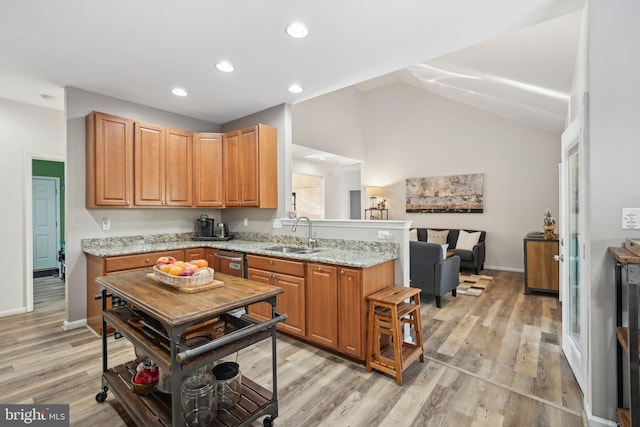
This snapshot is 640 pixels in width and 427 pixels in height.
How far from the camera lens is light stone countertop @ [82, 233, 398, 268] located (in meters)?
2.67

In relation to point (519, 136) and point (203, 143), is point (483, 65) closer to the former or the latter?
point (519, 136)

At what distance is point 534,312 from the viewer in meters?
A: 3.77

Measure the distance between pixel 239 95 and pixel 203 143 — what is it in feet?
3.31

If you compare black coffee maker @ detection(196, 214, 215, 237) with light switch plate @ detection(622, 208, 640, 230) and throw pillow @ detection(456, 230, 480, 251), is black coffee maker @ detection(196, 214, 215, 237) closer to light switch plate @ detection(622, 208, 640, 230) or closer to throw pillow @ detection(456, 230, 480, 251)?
light switch plate @ detection(622, 208, 640, 230)

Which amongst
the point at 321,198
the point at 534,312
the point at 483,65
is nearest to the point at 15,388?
the point at 534,312

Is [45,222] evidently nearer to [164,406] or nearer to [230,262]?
[230,262]

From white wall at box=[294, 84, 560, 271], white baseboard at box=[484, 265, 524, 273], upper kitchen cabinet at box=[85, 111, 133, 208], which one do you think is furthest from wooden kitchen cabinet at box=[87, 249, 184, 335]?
white baseboard at box=[484, 265, 524, 273]

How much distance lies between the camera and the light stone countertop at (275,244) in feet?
8.77

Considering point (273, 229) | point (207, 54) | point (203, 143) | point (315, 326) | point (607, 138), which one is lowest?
point (315, 326)

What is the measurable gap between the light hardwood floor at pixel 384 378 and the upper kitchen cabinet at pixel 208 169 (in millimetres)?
2043

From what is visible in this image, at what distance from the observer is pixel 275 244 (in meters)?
3.99

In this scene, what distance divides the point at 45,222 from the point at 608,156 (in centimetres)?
836

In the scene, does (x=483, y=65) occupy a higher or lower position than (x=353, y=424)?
higher

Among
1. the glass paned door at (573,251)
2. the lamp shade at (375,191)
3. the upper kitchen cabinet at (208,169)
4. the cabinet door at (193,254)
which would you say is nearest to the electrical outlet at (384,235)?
the glass paned door at (573,251)
